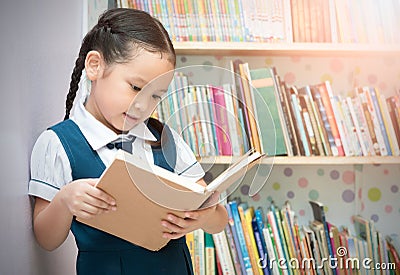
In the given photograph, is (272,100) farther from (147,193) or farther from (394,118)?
(147,193)

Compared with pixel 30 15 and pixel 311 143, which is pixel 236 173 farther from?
pixel 311 143

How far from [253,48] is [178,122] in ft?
3.07

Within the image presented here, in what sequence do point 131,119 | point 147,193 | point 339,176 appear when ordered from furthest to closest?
point 339,176
point 131,119
point 147,193

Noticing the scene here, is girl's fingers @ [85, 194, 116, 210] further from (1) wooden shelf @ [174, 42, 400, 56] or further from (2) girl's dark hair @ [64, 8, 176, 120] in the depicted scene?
(1) wooden shelf @ [174, 42, 400, 56]

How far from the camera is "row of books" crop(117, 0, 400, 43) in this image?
1743 mm

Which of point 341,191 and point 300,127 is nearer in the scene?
point 300,127

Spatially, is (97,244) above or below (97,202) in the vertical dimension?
below

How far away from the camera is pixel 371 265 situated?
70.6 inches

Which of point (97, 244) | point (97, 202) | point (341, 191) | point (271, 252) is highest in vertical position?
point (97, 202)

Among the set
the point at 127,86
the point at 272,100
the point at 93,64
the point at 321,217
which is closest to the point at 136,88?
the point at 127,86

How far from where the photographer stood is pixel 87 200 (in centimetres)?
79

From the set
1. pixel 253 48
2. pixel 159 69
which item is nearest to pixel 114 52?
pixel 159 69

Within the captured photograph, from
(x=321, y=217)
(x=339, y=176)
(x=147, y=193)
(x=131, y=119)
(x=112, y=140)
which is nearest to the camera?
(x=147, y=193)

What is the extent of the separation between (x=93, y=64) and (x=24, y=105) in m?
0.17
